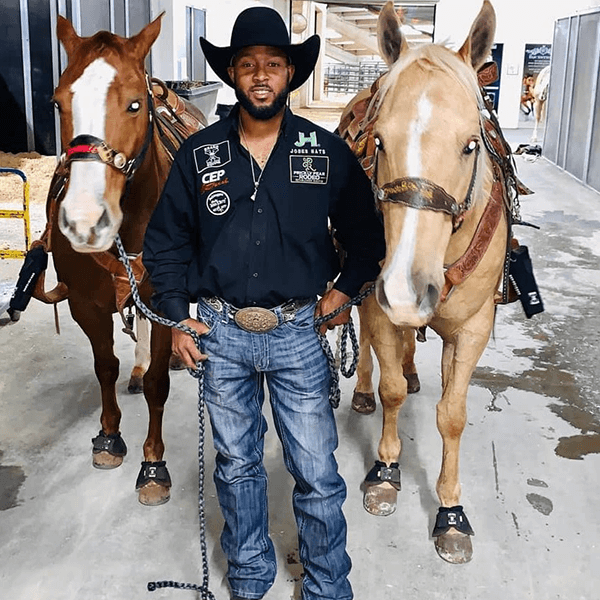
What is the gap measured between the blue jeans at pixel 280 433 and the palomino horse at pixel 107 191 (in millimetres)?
→ 493

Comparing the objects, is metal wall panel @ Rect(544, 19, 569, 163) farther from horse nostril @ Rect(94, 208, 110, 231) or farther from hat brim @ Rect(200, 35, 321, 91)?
horse nostril @ Rect(94, 208, 110, 231)

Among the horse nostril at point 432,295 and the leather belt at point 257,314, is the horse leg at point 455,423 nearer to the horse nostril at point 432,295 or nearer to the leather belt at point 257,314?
the horse nostril at point 432,295

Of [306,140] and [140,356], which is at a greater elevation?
[306,140]

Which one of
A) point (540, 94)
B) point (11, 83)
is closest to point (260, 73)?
point (11, 83)

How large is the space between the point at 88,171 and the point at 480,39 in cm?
126

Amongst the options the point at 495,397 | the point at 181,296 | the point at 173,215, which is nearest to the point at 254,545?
the point at 181,296

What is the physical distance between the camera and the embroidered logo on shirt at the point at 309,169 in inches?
76.4

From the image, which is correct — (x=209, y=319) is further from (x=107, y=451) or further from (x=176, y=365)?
(x=176, y=365)

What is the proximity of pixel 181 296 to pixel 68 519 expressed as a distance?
1.23 m

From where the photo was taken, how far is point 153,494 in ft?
9.36

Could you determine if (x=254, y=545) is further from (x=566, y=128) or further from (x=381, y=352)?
(x=566, y=128)

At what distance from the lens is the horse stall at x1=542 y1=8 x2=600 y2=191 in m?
10.3

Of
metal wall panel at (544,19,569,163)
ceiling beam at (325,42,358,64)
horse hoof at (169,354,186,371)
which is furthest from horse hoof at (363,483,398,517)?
ceiling beam at (325,42,358,64)

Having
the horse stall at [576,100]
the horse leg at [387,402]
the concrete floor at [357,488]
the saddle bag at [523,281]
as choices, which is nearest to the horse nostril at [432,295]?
the horse leg at [387,402]
